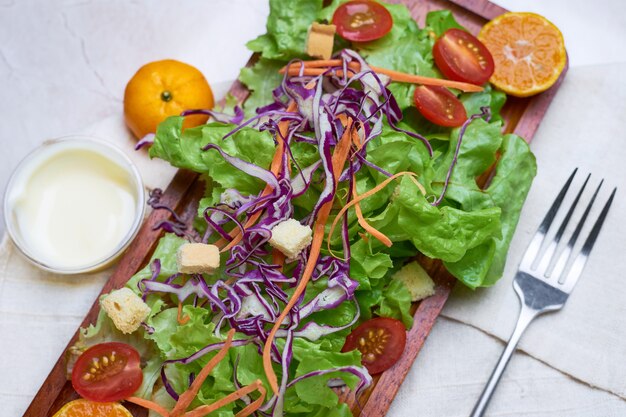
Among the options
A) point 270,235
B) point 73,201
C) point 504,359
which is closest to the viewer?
point 270,235

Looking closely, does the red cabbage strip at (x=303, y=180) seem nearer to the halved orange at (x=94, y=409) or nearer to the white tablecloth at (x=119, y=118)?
the white tablecloth at (x=119, y=118)

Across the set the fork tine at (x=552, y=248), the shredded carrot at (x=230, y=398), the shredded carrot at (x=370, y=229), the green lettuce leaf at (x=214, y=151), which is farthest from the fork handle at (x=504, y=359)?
the green lettuce leaf at (x=214, y=151)

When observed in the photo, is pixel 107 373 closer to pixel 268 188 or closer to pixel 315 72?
pixel 268 188

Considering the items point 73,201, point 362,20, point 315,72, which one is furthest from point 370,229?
point 73,201

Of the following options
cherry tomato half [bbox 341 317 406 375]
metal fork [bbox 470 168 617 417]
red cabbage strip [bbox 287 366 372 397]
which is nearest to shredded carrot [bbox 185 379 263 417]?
red cabbage strip [bbox 287 366 372 397]

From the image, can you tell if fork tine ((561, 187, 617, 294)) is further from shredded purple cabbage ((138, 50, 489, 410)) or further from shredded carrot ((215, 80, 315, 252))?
shredded carrot ((215, 80, 315, 252))

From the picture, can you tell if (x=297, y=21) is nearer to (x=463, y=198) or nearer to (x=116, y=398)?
(x=463, y=198)
